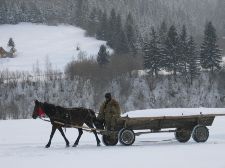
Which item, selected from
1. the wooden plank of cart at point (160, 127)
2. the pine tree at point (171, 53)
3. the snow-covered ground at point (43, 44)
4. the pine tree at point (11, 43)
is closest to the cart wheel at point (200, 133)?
the wooden plank of cart at point (160, 127)

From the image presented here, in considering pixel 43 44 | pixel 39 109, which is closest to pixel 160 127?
pixel 39 109

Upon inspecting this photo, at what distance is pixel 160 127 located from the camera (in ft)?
65.0

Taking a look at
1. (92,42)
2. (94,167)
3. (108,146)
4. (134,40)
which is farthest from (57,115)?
(92,42)

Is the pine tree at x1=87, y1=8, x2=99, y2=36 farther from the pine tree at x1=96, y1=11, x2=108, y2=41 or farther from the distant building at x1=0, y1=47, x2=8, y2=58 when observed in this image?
the distant building at x1=0, y1=47, x2=8, y2=58

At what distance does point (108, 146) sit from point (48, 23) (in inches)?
6064

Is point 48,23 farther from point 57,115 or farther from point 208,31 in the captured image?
point 57,115

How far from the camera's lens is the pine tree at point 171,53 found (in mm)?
100812

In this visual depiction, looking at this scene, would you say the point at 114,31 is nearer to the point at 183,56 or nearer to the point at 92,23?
the point at 92,23

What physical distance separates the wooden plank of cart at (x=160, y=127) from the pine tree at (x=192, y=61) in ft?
249

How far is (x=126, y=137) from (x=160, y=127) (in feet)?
5.04

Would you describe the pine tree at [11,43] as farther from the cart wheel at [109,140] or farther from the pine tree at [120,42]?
the cart wheel at [109,140]

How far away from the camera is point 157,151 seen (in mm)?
16703

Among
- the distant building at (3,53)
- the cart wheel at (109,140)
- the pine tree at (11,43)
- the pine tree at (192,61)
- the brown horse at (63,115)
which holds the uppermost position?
the pine tree at (11,43)

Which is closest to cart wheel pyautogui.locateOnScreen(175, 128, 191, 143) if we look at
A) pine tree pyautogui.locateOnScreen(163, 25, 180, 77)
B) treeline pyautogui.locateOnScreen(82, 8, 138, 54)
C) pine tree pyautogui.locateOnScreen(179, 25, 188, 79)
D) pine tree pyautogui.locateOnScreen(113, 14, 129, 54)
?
pine tree pyautogui.locateOnScreen(179, 25, 188, 79)
